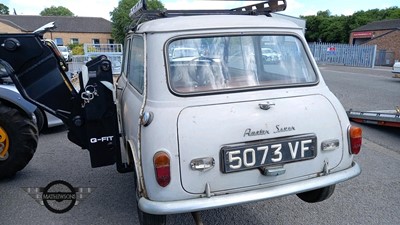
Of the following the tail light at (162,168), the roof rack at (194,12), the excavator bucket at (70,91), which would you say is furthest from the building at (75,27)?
the tail light at (162,168)

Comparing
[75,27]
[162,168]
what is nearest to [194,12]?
[162,168]

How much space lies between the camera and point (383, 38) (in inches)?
1495

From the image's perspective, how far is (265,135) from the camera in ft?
8.21

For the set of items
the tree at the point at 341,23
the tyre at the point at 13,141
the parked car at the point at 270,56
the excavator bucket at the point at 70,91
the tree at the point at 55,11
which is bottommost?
the tyre at the point at 13,141

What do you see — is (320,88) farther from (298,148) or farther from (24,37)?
(24,37)

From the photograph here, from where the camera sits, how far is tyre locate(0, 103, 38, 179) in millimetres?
4051

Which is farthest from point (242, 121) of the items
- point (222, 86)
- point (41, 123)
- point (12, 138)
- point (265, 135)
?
point (41, 123)

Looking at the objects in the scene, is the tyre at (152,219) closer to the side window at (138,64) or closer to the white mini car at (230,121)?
the white mini car at (230,121)

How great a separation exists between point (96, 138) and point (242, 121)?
166cm

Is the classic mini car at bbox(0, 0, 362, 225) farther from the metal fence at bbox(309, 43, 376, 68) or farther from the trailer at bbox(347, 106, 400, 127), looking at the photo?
the metal fence at bbox(309, 43, 376, 68)

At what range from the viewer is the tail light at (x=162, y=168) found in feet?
7.43

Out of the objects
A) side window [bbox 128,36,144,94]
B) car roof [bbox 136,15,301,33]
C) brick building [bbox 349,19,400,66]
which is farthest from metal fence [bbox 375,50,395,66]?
side window [bbox 128,36,144,94]

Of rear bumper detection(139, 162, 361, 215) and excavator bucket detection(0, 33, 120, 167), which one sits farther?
excavator bucket detection(0, 33, 120, 167)

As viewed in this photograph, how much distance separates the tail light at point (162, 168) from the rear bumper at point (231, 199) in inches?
6.6
